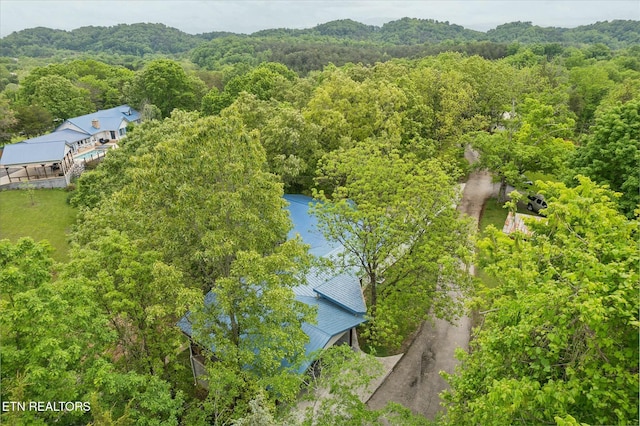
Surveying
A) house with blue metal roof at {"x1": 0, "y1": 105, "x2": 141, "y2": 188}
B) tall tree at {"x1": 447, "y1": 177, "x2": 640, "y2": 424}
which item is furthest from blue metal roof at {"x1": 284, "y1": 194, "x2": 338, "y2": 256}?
house with blue metal roof at {"x1": 0, "y1": 105, "x2": 141, "y2": 188}

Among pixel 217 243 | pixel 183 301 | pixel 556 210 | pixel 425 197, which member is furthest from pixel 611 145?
pixel 183 301

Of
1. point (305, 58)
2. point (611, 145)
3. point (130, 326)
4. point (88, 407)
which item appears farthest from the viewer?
point (305, 58)

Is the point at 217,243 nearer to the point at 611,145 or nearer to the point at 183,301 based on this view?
the point at 183,301

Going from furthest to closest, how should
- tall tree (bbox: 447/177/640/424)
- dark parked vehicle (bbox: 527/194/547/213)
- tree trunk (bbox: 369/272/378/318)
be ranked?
dark parked vehicle (bbox: 527/194/547/213) → tree trunk (bbox: 369/272/378/318) → tall tree (bbox: 447/177/640/424)

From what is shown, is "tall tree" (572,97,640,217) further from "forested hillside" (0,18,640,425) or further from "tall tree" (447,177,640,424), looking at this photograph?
"tall tree" (447,177,640,424)

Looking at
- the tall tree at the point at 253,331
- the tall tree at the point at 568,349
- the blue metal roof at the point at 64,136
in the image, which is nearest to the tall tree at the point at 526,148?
the tall tree at the point at 568,349

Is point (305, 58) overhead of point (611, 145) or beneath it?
overhead

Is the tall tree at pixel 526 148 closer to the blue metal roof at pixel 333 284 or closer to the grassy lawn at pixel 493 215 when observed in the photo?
the grassy lawn at pixel 493 215
